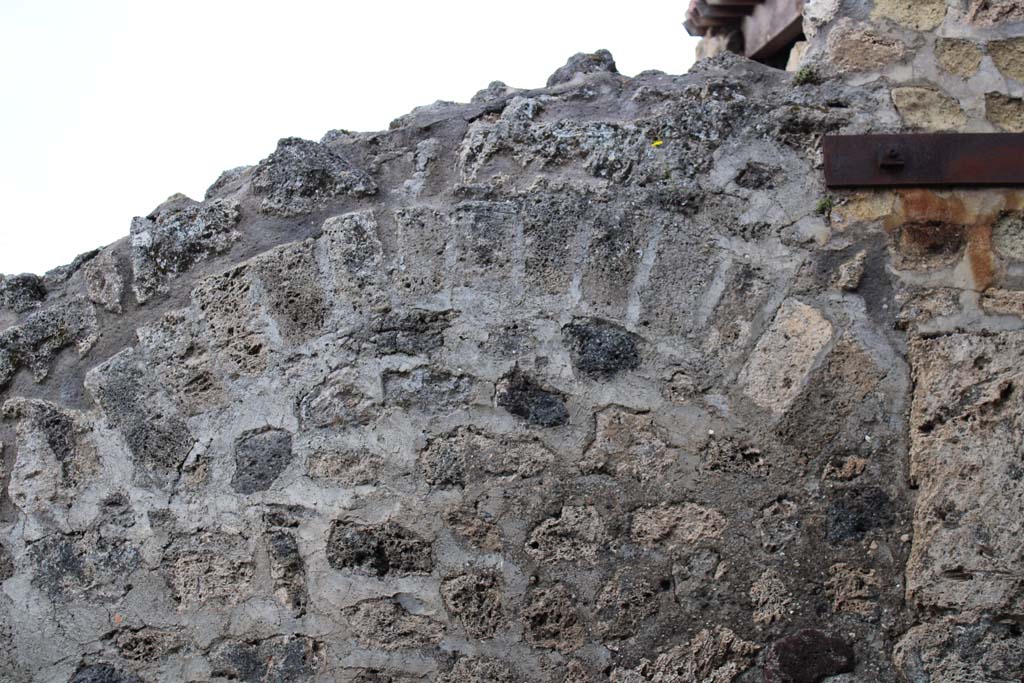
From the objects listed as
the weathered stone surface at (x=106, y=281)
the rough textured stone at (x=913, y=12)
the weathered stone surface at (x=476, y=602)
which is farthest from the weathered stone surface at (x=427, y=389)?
the rough textured stone at (x=913, y=12)

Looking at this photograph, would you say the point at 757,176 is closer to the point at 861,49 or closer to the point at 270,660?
the point at 861,49

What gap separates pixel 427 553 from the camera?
2271 millimetres

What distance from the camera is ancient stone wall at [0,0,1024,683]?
2191mm

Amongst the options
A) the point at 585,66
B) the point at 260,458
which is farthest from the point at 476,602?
the point at 585,66

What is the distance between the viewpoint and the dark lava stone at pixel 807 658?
2.17 m

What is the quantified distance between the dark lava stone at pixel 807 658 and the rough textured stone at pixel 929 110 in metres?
1.19

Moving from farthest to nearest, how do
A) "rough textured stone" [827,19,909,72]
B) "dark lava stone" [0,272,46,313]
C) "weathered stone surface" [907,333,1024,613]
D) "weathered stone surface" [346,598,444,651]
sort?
"dark lava stone" [0,272,46,313], "rough textured stone" [827,19,909,72], "weathered stone surface" [346,598,444,651], "weathered stone surface" [907,333,1024,613]

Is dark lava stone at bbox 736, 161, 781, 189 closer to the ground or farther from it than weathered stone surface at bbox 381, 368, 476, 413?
farther from it

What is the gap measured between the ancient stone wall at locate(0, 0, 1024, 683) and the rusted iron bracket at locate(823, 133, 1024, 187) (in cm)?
5

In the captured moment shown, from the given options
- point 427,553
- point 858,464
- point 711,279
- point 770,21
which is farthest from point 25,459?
point 770,21

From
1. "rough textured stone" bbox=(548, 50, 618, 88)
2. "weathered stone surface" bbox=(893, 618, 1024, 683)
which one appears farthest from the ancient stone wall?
"rough textured stone" bbox=(548, 50, 618, 88)

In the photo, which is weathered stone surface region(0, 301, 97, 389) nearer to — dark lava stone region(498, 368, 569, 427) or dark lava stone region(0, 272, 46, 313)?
dark lava stone region(0, 272, 46, 313)

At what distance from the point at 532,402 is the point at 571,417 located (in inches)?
3.7

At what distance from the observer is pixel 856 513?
2195 mm
